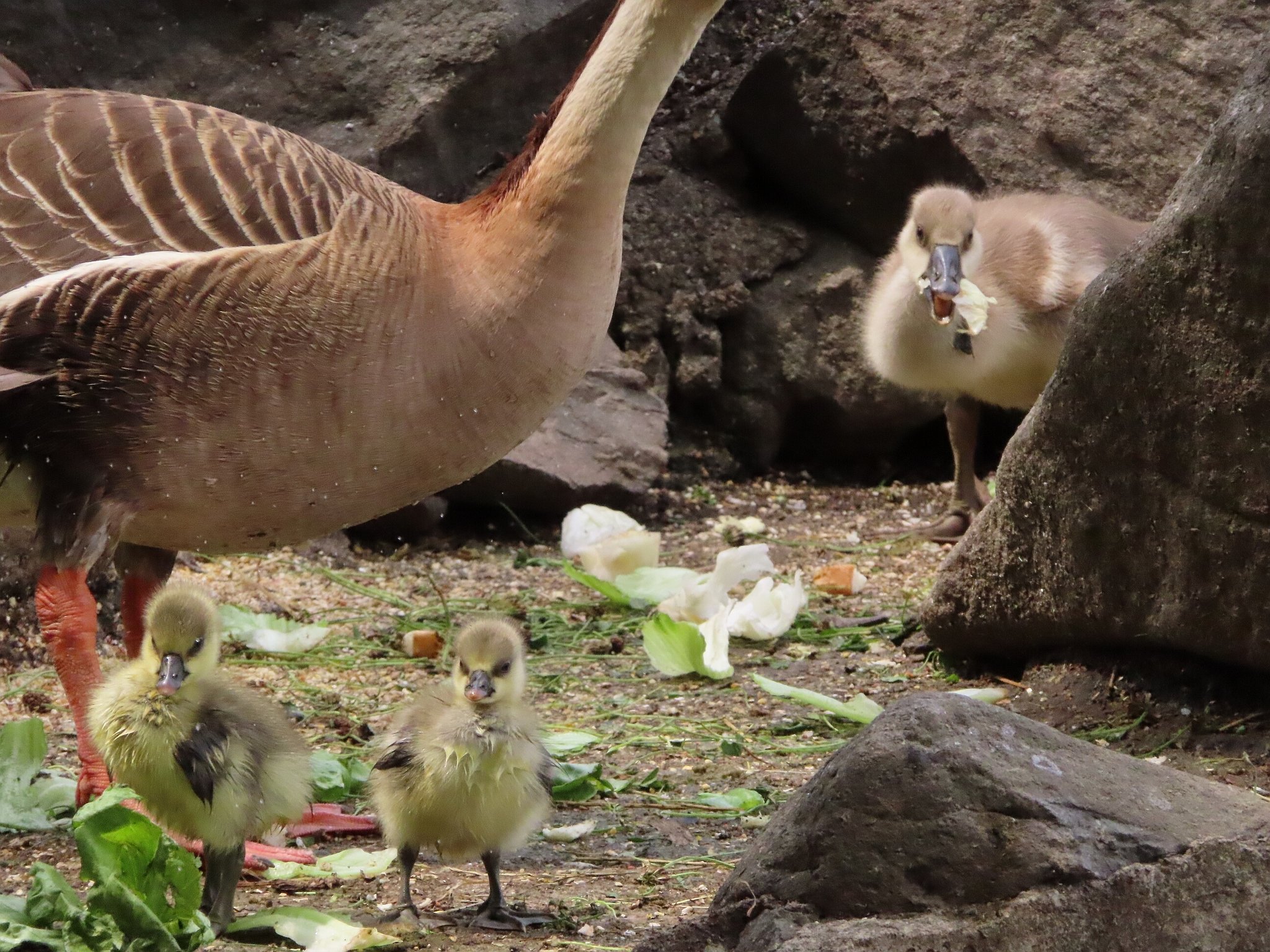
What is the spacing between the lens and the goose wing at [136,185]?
342 centimetres

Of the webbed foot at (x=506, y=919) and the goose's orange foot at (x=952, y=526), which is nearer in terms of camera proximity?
the webbed foot at (x=506, y=919)

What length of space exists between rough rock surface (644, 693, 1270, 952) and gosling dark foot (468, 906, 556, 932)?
0.54 m

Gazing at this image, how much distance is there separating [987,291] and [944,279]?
39 cm

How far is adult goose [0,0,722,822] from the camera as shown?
338cm

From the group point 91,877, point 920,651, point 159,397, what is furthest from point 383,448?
point 920,651

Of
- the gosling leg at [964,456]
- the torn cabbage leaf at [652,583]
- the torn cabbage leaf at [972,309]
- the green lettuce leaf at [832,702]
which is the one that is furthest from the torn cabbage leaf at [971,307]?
the green lettuce leaf at [832,702]

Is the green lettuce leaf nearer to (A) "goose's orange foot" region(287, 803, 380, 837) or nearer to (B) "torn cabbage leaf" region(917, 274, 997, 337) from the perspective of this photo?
(A) "goose's orange foot" region(287, 803, 380, 837)

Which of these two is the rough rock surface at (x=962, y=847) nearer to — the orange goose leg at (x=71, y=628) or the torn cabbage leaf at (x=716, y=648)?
the orange goose leg at (x=71, y=628)

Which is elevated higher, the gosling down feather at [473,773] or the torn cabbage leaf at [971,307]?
the torn cabbage leaf at [971,307]

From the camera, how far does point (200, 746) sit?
9.41 feet

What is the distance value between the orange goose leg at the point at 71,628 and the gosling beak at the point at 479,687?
100cm

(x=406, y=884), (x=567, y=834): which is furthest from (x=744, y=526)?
(x=406, y=884)

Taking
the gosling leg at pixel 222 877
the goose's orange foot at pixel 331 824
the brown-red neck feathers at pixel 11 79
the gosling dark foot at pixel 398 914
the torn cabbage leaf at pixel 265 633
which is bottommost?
the torn cabbage leaf at pixel 265 633

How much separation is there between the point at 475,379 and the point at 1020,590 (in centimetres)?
170
